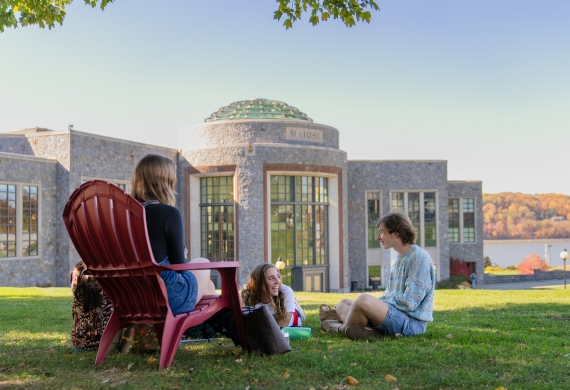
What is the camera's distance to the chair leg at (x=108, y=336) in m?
4.45

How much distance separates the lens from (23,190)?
20281 millimetres

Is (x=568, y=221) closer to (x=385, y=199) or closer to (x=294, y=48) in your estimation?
(x=385, y=199)

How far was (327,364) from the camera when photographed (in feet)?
13.9

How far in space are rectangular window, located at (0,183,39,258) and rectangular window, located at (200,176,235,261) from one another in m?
6.89

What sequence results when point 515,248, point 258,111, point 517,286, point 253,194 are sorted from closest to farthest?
point 253,194 → point 258,111 → point 517,286 → point 515,248

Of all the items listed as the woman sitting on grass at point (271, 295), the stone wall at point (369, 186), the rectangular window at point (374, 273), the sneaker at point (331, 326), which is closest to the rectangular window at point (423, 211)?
the stone wall at point (369, 186)

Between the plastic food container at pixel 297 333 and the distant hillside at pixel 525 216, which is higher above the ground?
the distant hillside at pixel 525 216

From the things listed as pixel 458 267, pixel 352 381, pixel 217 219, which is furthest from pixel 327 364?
pixel 458 267

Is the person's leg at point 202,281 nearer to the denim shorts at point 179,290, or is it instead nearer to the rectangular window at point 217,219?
the denim shorts at point 179,290

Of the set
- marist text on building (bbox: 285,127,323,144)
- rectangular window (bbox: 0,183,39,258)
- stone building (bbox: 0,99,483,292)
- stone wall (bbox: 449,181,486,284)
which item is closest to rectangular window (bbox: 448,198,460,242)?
stone wall (bbox: 449,181,486,284)

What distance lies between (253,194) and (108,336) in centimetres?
2041

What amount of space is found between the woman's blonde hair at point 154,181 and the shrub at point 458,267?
30.0m

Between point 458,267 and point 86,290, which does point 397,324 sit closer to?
point 86,290

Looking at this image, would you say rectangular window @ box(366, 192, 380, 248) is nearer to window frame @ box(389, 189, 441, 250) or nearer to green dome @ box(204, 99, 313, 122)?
window frame @ box(389, 189, 441, 250)
